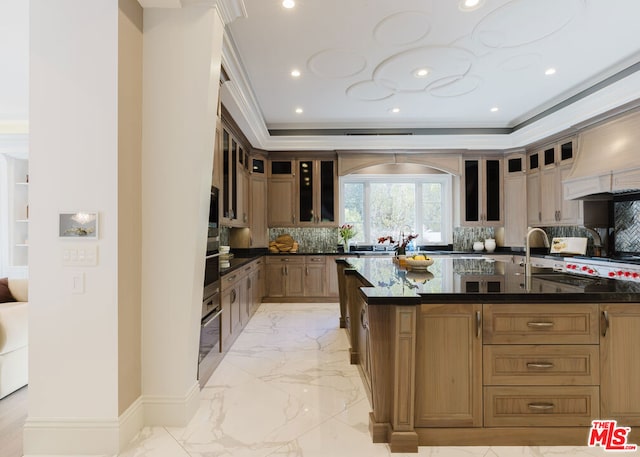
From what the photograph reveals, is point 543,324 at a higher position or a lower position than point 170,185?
lower

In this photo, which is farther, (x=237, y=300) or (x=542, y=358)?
(x=237, y=300)

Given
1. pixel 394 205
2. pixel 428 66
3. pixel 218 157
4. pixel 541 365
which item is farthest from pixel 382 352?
pixel 394 205

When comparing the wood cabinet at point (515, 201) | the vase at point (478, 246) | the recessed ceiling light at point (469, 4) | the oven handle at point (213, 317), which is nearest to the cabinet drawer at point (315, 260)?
the oven handle at point (213, 317)

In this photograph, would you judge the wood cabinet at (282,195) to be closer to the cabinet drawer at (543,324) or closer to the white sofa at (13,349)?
the white sofa at (13,349)

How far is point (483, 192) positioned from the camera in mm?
5863

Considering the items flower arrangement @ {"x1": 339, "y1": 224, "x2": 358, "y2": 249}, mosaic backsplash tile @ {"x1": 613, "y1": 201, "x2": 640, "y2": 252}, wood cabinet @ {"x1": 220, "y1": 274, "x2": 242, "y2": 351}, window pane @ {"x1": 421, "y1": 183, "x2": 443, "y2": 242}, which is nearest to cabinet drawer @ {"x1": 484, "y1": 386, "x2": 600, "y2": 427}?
wood cabinet @ {"x1": 220, "y1": 274, "x2": 242, "y2": 351}

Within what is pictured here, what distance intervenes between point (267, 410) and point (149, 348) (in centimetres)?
89

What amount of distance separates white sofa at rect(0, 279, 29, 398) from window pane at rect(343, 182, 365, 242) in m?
4.82

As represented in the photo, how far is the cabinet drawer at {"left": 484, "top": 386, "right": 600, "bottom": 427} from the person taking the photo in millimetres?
1771

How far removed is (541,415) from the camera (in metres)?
1.78

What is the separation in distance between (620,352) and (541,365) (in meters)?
0.43

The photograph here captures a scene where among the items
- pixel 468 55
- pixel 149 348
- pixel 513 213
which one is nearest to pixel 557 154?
pixel 513 213

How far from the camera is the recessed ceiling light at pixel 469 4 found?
2.64 m

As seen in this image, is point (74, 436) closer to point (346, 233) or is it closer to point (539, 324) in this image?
point (539, 324)
